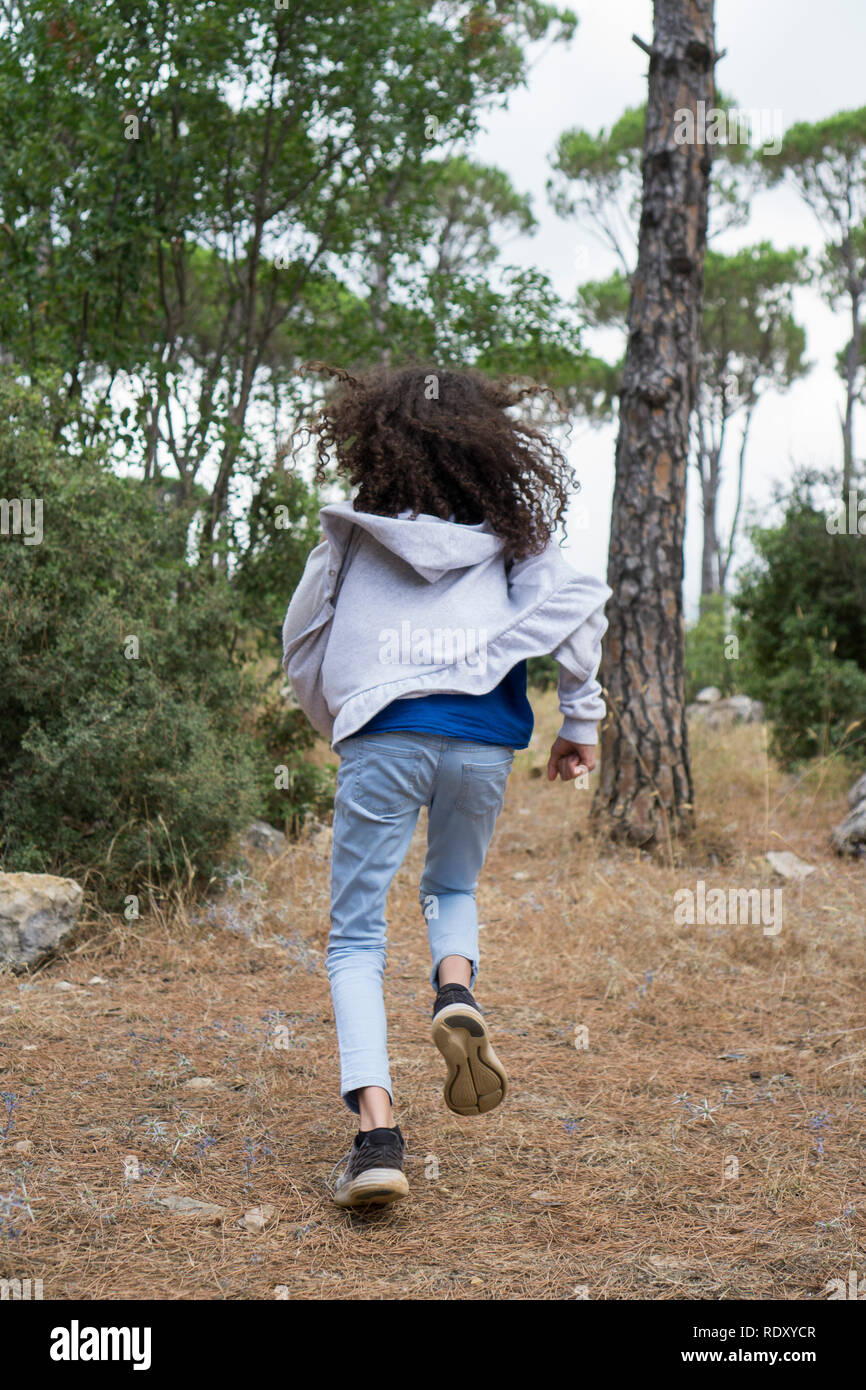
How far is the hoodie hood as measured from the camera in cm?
233

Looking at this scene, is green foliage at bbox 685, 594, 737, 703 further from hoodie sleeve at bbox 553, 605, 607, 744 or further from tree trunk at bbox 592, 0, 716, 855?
hoodie sleeve at bbox 553, 605, 607, 744

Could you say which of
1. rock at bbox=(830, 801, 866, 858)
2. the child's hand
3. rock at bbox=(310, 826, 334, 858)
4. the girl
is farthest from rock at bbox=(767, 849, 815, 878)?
the girl

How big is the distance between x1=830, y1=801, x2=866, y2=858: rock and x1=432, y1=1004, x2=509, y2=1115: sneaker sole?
385 cm

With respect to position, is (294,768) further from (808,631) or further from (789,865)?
(808,631)

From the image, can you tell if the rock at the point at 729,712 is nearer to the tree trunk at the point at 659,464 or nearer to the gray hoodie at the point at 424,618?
the tree trunk at the point at 659,464

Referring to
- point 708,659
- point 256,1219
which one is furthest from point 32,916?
point 708,659

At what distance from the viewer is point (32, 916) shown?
12.7ft

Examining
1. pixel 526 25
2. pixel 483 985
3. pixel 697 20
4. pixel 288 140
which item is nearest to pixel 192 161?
pixel 288 140

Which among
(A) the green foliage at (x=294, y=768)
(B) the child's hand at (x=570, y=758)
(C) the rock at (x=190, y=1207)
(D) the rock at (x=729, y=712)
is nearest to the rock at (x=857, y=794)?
(A) the green foliage at (x=294, y=768)

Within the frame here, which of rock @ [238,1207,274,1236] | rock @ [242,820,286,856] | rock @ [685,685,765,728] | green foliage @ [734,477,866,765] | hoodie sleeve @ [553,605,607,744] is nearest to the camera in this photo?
rock @ [238,1207,274,1236]

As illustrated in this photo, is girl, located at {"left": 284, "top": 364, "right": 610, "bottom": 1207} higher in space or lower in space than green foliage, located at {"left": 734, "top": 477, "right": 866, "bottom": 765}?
lower

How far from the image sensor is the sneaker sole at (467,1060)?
7.59 ft

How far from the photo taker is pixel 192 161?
639 centimetres

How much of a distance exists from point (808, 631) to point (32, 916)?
5666 millimetres
